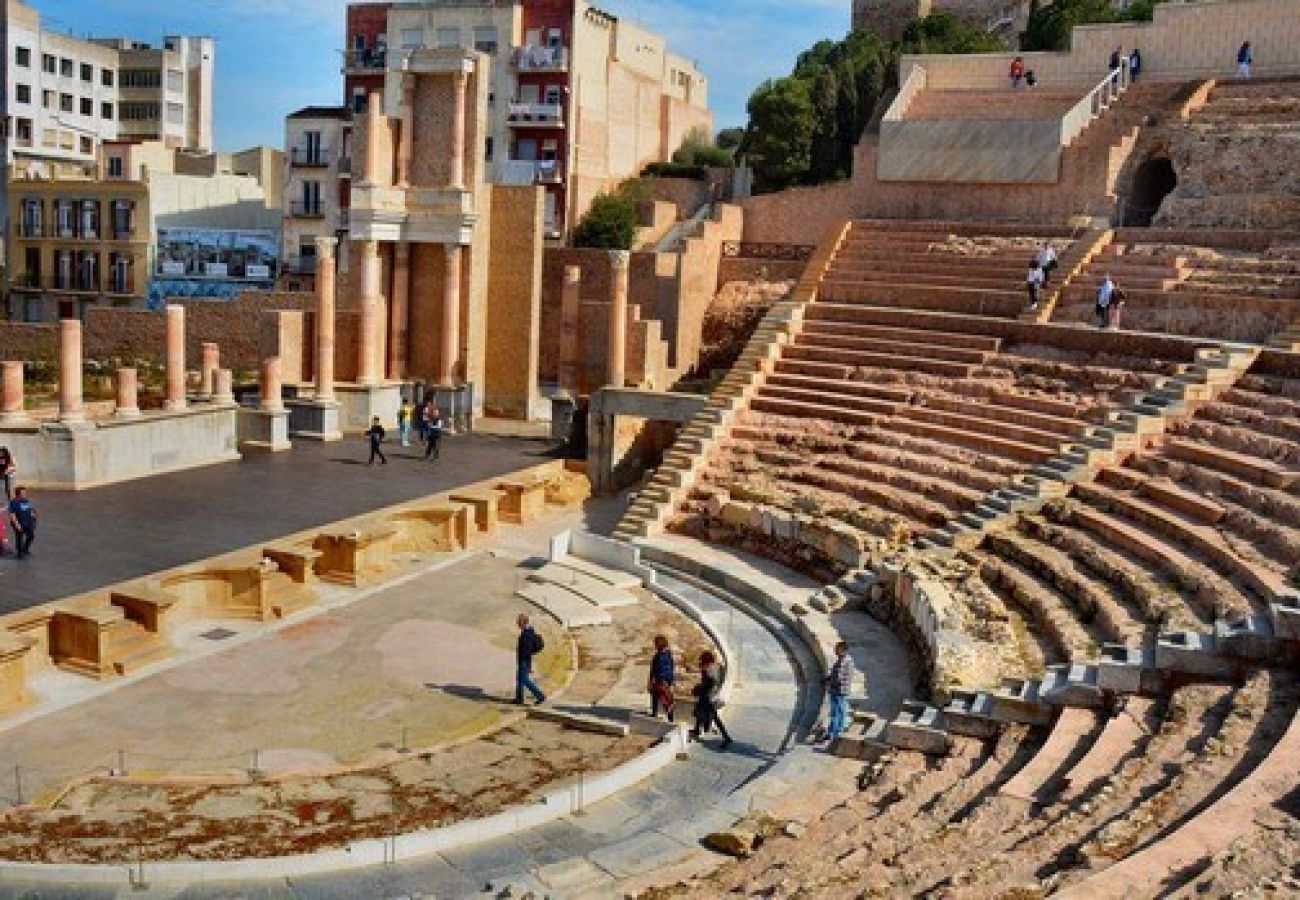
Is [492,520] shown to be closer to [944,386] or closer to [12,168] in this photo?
[944,386]

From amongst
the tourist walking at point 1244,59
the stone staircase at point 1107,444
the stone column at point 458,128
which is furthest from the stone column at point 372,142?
the tourist walking at point 1244,59

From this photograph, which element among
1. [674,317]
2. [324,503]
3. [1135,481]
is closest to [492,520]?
[324,503]

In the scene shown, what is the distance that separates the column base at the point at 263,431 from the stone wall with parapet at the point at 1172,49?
2223cm

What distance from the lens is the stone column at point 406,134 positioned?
3372cm

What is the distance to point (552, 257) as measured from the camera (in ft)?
139

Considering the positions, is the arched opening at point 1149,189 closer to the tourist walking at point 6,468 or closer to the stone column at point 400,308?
the stone column at point 400,308

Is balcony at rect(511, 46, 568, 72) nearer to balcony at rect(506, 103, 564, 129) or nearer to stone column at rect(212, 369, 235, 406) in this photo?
balcony at rect(506, 103, 564, 129)

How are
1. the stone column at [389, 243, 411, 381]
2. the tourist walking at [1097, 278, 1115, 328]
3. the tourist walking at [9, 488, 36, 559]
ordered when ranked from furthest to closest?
1. the stone column at [389, 243, 411, 381]
2. the tourist walking at [1097, 278, 1115, 328]
3. the tourist walking at [9, 488, 36, 559]

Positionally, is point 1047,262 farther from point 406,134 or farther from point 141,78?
point 141,78

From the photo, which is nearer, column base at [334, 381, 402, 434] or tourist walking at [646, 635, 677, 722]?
tourist walking at [646, 635, 677, 722]

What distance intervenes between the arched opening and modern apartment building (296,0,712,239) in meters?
20.9

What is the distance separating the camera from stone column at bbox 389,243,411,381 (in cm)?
3438

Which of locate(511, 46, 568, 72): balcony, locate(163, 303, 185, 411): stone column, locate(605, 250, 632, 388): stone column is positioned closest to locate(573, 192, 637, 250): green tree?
locate(511, 46, 568, 72): balcony

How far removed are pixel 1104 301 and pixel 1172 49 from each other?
559 inches
